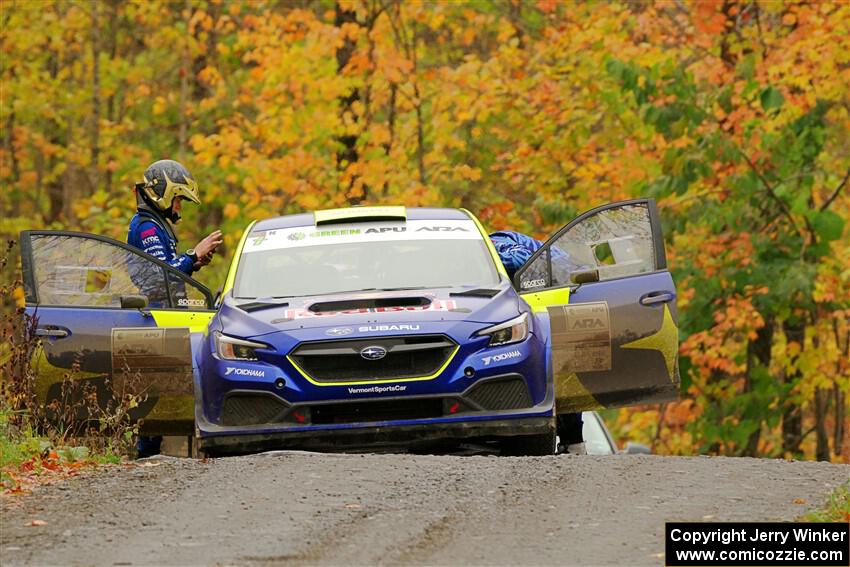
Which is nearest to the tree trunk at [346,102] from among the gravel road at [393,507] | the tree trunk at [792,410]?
the tree trunk at [792,410]

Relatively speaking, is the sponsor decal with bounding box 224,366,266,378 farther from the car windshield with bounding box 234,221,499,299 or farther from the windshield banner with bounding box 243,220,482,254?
the windshield banner with bounding box 243,220,482,254

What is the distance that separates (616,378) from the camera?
10.5 metres

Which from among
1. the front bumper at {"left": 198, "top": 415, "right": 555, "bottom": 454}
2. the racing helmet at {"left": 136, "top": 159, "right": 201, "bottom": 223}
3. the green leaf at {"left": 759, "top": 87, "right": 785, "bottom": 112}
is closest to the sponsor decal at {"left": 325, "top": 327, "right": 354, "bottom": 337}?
the front bumper at {"left": 198, "top": 415, "right": 555, "bottom": 454}

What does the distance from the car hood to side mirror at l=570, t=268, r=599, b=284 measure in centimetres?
41

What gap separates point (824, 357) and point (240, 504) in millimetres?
15195

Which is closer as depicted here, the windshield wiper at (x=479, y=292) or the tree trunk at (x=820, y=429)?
the windshield wiper at (x=479, y=292)

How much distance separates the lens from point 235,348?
32.0ft

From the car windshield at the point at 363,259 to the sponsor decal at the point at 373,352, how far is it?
0.95 m

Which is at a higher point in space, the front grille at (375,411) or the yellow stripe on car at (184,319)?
the yellow stripe on car at (184,319)

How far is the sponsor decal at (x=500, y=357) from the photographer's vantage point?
961 cm

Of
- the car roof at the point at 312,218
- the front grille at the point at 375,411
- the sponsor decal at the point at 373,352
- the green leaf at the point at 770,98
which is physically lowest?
the front grille at the point at 375,411

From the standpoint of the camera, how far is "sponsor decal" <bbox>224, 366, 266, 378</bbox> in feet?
31.6

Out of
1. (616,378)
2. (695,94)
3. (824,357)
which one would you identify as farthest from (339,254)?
(824,357)
